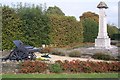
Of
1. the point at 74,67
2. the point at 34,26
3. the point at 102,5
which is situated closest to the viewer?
the point at 74,67

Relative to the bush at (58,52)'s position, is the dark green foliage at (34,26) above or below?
above

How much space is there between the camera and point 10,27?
23.6 meters

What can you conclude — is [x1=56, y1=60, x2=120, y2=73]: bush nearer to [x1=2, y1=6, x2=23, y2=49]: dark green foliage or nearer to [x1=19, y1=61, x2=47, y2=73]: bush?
[x1=19, y1=61, x2=47, y2=73]: bush

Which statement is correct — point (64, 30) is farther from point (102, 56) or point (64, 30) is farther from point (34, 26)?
point (102, 56)

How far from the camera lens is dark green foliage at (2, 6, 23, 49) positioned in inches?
905

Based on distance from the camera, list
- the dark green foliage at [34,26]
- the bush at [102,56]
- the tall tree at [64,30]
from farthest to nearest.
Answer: the tall tree at [64,30] < the dark green foliage at [34,26] < the bush at [102,56]

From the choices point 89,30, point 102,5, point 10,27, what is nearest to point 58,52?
point 10,27

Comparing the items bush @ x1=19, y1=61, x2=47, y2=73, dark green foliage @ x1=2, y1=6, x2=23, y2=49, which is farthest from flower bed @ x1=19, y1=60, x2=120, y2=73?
dark green foliage @ x1=2, y1=6, x2=23, y2=49

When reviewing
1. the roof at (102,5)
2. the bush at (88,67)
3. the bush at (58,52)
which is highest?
the roof at (102,5)

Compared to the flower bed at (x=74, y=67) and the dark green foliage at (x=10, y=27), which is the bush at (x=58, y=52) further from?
the flower bed at (x=74, y=67)

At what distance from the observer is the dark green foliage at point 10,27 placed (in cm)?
2298

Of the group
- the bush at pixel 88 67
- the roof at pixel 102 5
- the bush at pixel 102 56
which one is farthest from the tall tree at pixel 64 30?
the bush at pixel 88 67

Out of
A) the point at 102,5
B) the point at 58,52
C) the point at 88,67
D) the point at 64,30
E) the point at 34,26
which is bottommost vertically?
the point at 88,67

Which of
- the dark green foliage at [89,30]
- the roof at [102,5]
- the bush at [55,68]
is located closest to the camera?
the bush at [55,68]
